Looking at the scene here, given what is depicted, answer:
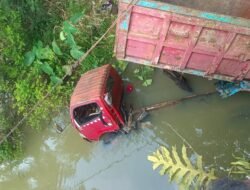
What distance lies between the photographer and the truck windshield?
6660mm

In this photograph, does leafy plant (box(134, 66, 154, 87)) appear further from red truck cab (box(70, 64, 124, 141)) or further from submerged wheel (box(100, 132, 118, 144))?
submerged wheel (box(100, 132, 118, 144))

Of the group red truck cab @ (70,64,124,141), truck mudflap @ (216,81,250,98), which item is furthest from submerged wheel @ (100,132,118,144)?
truck mudflap @ (216,81,250,98)

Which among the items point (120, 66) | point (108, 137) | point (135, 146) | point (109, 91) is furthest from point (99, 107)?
point (120, 66)

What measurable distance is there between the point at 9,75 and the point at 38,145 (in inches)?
55.1

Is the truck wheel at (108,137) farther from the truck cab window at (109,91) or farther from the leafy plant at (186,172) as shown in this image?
the leafy plant at (186,172)

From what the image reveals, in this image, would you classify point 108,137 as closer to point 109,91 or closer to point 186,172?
point 109,91

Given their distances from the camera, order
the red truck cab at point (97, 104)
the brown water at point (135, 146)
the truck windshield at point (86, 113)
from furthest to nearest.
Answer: the brown water at point (135, 146), the truck windshield at point (86, 113), the red truck cab at point (97, 104)

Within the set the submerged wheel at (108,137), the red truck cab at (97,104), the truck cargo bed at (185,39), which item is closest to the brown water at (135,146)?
the submerged wheel at (108,137)

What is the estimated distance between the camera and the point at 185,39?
583cm

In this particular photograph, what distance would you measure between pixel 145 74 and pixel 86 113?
1.50m

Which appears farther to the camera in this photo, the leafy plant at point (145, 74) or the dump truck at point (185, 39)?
the leafy plant at point (145, 74)

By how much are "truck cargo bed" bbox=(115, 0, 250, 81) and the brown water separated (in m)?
1.12

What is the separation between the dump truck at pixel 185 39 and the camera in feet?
17.7

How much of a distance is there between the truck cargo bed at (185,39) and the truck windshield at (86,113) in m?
1.03
